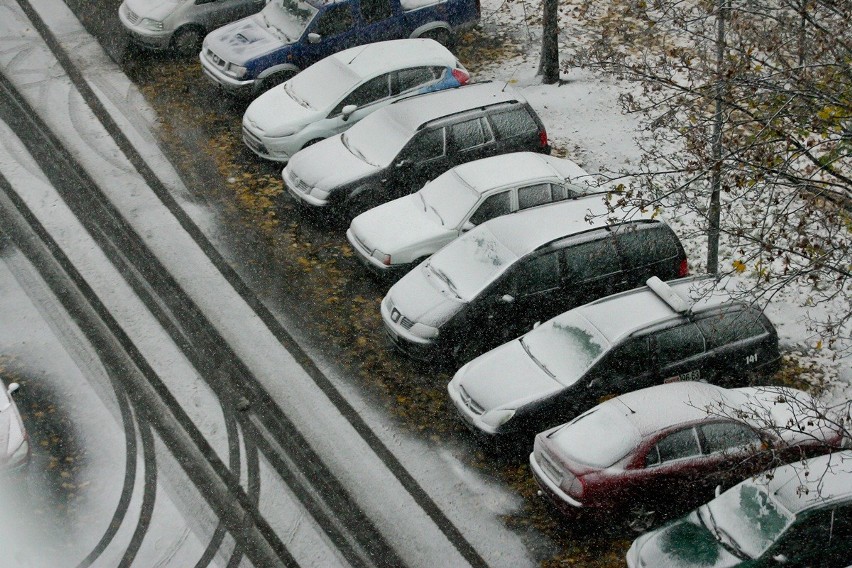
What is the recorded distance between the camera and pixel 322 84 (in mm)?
16844

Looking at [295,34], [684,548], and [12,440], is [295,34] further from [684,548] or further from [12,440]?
[684,548]

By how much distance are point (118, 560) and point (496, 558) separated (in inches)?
156

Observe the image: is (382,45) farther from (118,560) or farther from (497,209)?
(118,560)

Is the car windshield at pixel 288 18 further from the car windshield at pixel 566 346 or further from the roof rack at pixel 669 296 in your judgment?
the roof rack at pixel 669 296

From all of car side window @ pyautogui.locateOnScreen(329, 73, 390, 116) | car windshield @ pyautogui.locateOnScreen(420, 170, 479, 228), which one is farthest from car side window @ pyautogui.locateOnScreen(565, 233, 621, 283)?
car side window @ pyautogui.locateOnScreen(329, 73, 390, 116)

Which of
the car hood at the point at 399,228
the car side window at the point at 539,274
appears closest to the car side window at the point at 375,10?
the car hood at the point at 399,228

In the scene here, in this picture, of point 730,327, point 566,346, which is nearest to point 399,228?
point 566,346

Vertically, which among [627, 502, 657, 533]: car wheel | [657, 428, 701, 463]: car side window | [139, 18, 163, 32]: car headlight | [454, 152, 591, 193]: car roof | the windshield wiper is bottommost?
[627, 502, 657, 533]: car wheel

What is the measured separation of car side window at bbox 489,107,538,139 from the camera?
15477mm

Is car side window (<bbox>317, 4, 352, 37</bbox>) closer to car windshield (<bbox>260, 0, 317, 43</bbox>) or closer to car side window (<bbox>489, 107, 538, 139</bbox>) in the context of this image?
car windshield (<bbox>260, 0, 317, 43</bbox>)

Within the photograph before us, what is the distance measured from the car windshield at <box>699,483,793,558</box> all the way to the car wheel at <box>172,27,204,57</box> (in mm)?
14140

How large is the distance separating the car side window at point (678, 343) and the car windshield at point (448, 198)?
357cm

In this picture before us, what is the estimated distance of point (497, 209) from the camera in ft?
46.0

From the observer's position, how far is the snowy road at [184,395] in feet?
34.9
